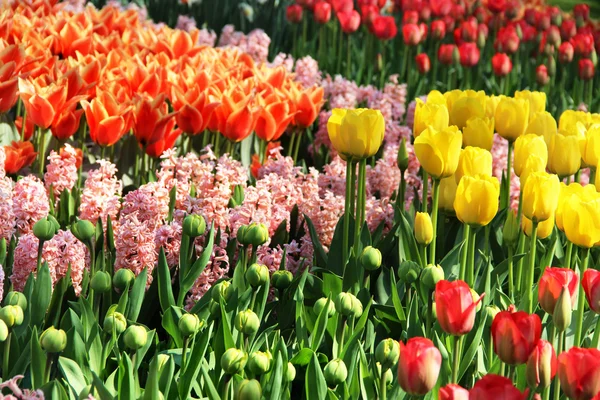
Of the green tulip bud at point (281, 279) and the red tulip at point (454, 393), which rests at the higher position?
the red tulip at point (454, 393)

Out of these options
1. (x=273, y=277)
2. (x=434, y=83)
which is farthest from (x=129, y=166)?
(x=434, y=83)

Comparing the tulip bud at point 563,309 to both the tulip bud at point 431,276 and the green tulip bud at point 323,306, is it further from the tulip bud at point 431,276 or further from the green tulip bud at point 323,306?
the green tulip bud at point 323,306

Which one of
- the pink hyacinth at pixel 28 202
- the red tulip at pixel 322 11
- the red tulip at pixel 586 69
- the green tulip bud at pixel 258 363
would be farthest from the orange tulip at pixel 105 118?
the red tulip at pixel 586 69

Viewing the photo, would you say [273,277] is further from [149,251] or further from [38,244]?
[38,244]

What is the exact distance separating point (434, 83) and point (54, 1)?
215cm

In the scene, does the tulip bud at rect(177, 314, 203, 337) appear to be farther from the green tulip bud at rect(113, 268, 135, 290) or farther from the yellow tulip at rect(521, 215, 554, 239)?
the yellow tulip at rect(521, 215, 554, 239)

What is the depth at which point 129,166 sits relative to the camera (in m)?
3.31

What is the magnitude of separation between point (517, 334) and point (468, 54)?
13.0 feet

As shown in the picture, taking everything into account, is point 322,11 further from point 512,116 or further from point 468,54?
point 512,116

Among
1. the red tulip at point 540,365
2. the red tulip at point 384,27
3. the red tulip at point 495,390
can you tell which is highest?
the red tulip at point 384,27

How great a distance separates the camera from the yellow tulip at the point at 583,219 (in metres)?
1.88

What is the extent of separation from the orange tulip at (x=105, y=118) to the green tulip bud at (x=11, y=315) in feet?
3.97

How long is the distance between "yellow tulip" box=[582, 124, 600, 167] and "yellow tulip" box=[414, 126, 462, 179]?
1.29 ft

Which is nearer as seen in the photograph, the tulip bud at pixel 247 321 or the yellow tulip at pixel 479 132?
the tulip bud at pixel 247 321
